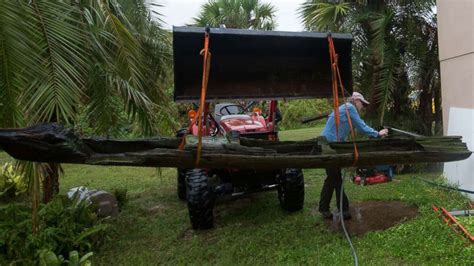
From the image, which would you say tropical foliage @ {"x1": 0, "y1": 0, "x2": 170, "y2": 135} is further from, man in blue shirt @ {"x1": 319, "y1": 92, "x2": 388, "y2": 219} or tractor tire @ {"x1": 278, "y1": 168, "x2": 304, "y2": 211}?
man in blue shirt @ {"x1": 319, "y1": 92, "x2": 388, "y2": 219}

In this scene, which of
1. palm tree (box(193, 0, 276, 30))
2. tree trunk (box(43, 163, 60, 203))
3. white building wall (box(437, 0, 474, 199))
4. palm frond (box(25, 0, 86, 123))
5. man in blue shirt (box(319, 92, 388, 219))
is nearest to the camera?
palm frond (box(25, 0, 86, 123))

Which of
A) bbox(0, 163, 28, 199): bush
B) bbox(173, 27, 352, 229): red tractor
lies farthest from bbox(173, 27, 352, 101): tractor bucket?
bbox(0, 163, 28, 199): bush

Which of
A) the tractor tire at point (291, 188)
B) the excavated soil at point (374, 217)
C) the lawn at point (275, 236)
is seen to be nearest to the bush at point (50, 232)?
the lawn at point (275, 236)

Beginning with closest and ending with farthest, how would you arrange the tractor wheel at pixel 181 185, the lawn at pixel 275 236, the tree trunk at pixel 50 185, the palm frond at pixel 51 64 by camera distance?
the palm frond at pixel 51 64 < the lawn at pixel 275 236 < the tree trunk at pixel 50 185 < the tractor wheel at pixel 181 185

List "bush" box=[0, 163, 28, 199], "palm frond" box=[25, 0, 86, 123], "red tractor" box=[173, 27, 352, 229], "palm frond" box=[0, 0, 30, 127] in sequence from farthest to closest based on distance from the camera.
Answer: "bush" box=[0, 163, 28, 199] < "red tractor" box=[173, 27, 352, 229] < "palm frond" box=[25, 0, 86, 123] < "palm frond" box=[0, 0, 30, 127]

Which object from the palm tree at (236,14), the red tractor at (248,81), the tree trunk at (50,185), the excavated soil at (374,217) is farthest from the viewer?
the palm tree at (236,14)

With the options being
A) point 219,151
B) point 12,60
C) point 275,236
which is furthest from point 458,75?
point 12,60

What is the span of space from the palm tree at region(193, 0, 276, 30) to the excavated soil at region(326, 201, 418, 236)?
10.0 metres

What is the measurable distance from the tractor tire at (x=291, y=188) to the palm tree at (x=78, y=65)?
184 cm

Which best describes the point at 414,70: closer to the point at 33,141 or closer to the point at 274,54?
the point at 274,54

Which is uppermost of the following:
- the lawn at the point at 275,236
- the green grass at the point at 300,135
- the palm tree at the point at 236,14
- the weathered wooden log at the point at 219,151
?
the palm tree at the point at 236,14

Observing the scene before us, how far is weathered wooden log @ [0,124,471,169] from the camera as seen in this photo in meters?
2.63

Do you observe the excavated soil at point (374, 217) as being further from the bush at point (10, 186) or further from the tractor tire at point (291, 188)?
the bush at point (10, 186)

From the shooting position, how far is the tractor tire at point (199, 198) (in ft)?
16.5
